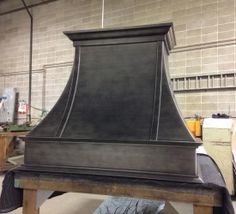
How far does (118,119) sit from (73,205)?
6.43 feet

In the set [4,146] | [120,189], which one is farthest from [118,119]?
[4,146]

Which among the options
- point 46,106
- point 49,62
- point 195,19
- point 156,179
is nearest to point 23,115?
point 46,106

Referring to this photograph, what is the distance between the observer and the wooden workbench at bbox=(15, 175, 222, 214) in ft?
4.85

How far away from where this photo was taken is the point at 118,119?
1790 millimetres

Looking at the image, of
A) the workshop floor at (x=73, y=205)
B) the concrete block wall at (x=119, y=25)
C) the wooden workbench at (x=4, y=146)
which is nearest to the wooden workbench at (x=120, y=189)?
the workshop floor at (x=73, y=205)

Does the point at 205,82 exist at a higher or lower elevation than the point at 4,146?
higher

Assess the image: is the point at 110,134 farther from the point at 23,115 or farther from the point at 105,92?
the point at 23,115

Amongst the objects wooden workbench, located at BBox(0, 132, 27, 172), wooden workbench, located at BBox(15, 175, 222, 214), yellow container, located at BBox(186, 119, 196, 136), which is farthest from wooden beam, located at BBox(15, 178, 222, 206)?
wooden workbench, located at BBox(0, 132, 27, 172)

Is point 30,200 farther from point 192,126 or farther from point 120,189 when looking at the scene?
point 192,126

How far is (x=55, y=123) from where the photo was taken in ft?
6.27

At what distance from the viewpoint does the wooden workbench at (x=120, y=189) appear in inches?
58.2

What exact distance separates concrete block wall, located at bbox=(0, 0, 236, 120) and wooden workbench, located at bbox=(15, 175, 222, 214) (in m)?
2.90

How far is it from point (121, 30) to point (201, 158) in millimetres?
1287

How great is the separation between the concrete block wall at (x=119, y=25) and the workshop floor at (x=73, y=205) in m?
2.05
